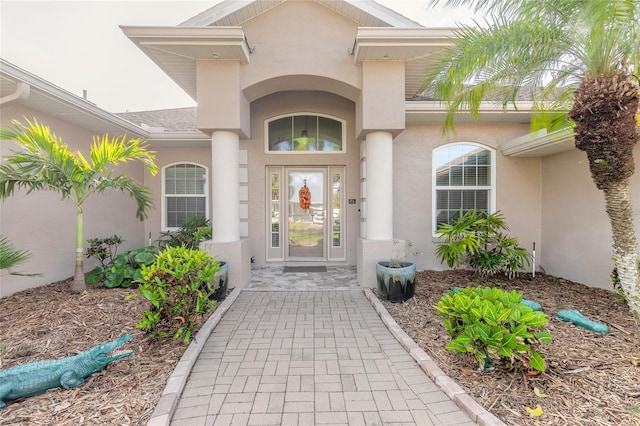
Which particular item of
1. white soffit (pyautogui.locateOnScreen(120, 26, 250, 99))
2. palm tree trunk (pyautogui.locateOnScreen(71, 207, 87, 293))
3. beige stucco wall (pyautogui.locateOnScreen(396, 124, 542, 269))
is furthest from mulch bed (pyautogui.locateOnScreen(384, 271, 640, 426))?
white soffit (pyautogui.locateOnScreen(120, 26, 250, 99))

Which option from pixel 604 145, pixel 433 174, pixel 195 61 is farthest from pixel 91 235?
pixel 604 145

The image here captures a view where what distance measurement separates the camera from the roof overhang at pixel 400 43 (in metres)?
4.73

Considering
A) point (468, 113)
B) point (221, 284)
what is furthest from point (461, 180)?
point (221, 284)

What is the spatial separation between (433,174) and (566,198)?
8.87 feet

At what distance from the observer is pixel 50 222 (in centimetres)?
547

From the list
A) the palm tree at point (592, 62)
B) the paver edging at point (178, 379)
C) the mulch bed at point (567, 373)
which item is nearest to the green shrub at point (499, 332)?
the mulch bed at point (567, 373)

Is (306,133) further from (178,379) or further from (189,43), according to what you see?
(178,379)

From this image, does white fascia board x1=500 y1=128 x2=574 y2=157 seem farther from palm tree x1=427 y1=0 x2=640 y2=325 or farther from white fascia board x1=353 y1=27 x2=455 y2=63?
white fascia board x1=353 y1=27 x2=455 y2=63

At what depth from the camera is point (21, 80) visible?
4.16 meters

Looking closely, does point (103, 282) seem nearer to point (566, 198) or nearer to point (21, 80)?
point (21, 80)

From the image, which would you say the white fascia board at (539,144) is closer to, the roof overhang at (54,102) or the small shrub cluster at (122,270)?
the small shrub cluster at (122,270)

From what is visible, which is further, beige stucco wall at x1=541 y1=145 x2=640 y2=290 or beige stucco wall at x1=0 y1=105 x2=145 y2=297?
beige stucco wall at x1=541 y1=145 x2=640 y2=290

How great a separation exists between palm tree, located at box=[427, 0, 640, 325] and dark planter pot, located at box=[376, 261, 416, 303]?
2483mm

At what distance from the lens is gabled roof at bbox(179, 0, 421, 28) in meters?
5.21
